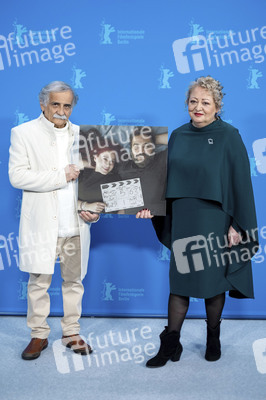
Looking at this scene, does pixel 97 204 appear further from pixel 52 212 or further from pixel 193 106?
pixel 193 106

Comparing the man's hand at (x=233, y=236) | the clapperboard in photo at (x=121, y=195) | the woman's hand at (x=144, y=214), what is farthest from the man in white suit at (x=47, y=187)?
the man's hand at (x=233, y=236)

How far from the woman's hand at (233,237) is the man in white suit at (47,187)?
27.4 inches

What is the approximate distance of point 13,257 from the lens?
10.3ft

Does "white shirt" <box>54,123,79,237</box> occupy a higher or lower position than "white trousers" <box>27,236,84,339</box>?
higher

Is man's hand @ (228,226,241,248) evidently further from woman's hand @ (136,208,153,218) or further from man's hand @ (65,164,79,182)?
man's hand @ (65,164,79,182)

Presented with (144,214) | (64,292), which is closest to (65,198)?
(144,214)

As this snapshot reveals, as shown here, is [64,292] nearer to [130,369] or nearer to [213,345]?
[130,369]

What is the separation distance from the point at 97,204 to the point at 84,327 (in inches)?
38.9

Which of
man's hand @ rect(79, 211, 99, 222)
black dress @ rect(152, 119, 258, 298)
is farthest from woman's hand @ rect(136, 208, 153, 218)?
man's hand @ rect(79, 211, 99, 222)

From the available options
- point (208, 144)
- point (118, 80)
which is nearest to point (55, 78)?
point (118, 80)

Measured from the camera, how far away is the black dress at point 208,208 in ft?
7.38

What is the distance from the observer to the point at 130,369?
7.75 ft

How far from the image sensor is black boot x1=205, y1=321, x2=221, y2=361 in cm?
247

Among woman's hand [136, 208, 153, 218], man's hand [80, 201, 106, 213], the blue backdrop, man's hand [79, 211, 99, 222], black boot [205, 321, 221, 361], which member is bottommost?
black boot [205, 321, 221, 361]
